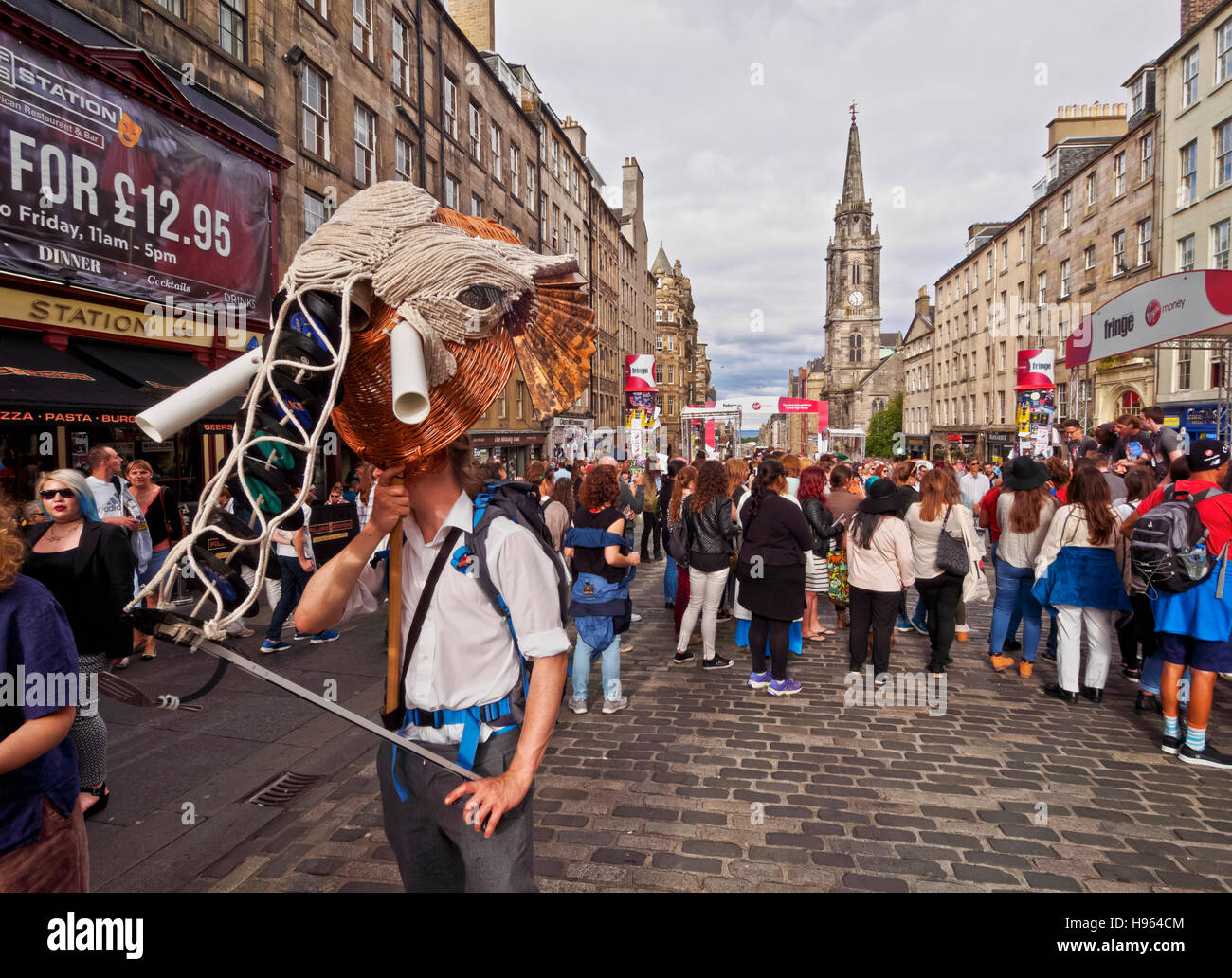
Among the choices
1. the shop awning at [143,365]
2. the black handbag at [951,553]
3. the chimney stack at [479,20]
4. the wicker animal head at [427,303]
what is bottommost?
the black handbag at [951,553]

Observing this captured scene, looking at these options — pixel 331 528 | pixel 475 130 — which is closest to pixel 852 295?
pixel 475 130

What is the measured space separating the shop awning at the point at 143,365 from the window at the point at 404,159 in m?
9.46

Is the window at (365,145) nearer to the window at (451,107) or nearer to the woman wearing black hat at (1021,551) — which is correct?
the window at (451,107)

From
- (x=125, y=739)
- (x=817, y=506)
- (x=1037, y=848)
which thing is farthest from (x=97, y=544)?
(x=817, y=506)

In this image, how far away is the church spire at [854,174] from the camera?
8731 cm

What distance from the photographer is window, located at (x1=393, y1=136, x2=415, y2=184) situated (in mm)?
18203

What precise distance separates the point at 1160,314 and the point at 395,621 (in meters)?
10.1

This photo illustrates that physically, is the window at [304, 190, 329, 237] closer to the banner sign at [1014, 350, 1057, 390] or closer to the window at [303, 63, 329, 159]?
the window at [303, 63, 329, 159]

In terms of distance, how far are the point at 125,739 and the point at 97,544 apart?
2.08 meters

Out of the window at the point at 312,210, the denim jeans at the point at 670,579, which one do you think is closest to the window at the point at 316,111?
the window at the point at 312,210

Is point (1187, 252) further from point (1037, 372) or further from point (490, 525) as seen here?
point (490, 525)

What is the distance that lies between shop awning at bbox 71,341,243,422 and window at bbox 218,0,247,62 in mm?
5828

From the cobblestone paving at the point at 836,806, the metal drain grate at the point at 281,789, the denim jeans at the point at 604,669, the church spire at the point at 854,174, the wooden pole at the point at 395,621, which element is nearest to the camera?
the wooden pole at the point at 395,621

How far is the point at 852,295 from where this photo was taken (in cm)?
8925
